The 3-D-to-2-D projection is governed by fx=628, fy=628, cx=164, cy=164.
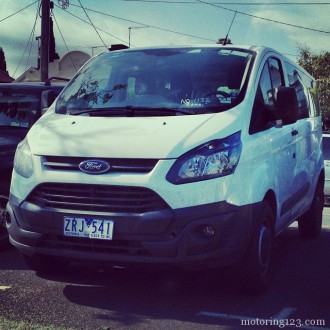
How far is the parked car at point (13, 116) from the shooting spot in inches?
247

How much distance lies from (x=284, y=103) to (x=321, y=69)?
1837 inches

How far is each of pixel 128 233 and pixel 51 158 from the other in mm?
846

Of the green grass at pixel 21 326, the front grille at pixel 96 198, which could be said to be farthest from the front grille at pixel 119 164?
the green grass at pixel 21 326

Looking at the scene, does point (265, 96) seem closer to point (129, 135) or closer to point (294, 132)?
point (294, 132)

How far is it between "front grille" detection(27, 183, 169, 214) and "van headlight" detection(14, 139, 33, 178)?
19cm

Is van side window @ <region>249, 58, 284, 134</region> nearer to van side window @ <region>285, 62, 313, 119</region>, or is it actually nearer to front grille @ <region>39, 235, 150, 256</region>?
van side window @ <region>285, 62, 313, 119</region>

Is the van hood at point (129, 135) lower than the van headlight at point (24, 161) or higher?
higher

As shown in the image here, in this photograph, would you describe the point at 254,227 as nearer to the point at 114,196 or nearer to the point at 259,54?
the point at 114,196

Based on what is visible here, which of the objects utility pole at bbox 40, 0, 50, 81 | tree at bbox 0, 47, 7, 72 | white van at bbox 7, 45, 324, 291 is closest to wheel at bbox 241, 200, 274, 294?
white van at bbox 7, 45, 324, 291

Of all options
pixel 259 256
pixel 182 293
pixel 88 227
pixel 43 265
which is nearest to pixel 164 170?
pixel 88 227

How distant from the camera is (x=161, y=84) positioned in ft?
17.4

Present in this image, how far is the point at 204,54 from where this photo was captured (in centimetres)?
558

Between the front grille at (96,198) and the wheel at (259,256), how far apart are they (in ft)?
2.77

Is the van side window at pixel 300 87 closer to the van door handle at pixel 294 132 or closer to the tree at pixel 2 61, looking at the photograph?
the van door handle at pixel 294 132
